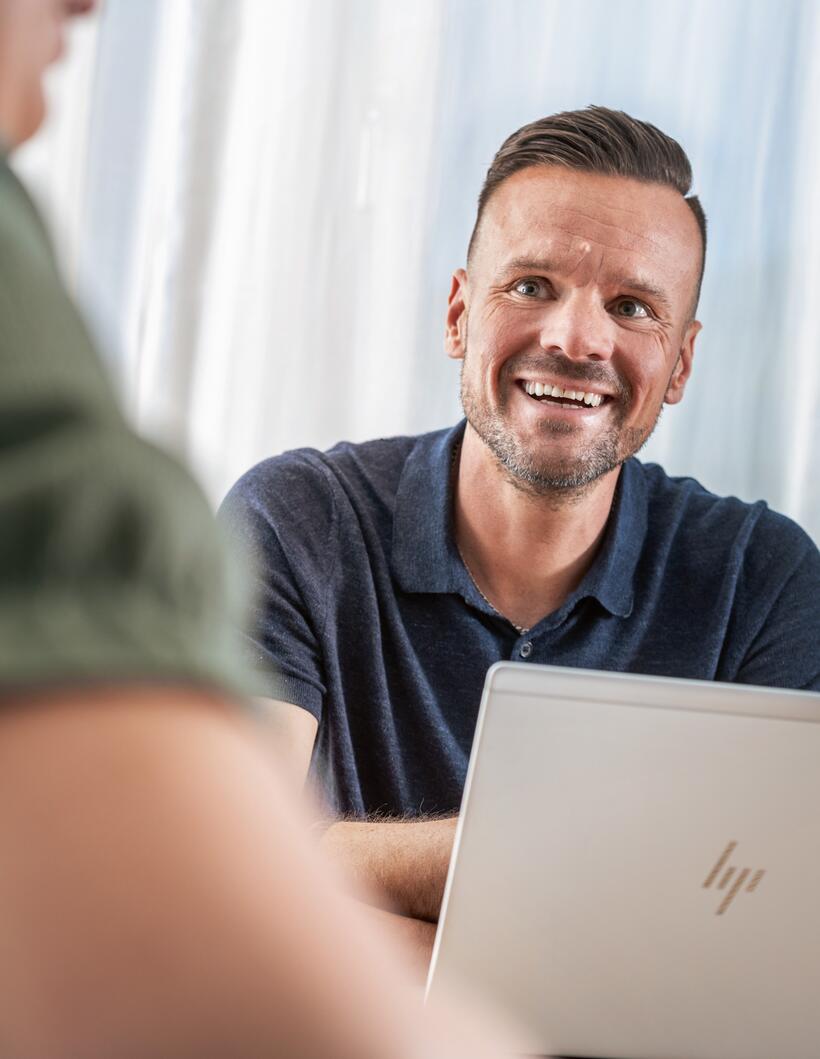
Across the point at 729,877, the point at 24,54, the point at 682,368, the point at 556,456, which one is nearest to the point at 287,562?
the point at 556,456

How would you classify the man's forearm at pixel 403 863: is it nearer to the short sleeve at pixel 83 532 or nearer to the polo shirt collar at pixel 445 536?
the polo shirt collar at pixel 445 536

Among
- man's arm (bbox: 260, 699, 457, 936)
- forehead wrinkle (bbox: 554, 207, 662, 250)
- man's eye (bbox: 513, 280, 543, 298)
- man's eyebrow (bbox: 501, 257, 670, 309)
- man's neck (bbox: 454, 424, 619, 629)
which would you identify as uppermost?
forehead wrinkle (bbox: 554, 207, 662, 250)

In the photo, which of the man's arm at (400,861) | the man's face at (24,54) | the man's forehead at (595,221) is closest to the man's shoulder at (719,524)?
the man's forehead at (595,221)

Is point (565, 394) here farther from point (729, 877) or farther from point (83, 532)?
point (83, 532)

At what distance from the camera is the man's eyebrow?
6.47 feet

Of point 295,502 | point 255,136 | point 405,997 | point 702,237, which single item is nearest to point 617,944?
point 405,997

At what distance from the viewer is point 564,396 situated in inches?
78.0

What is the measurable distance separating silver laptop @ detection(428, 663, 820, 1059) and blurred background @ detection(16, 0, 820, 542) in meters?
1.46

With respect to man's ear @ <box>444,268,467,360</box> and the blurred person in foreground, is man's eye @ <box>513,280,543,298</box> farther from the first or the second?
the blurred person in foreground

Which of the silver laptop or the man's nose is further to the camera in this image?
the man's nose

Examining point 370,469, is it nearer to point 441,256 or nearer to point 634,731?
point 441,256

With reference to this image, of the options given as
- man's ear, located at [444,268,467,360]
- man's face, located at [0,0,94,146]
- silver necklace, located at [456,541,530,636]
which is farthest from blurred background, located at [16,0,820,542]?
man's face, located at [0,0,94,146]

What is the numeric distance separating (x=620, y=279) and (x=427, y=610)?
0.60m

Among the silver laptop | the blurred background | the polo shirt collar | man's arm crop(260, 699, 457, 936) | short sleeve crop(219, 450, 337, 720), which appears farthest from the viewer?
the blurred background
